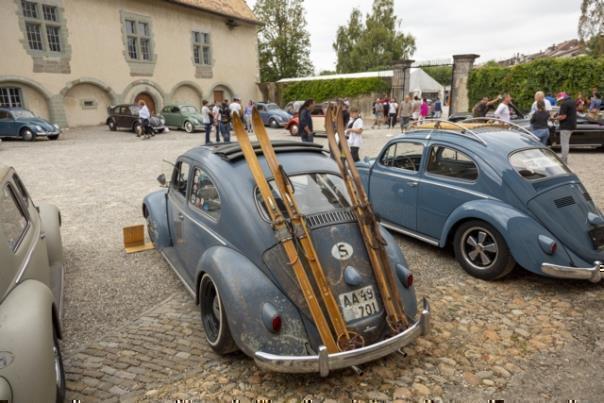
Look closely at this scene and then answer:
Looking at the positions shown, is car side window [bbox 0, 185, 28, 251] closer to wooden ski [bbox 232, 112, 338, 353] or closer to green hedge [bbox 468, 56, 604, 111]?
wooden ski [bbox 232, 112, 338, 353]

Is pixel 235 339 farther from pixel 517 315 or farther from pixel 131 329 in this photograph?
pixel 517 315

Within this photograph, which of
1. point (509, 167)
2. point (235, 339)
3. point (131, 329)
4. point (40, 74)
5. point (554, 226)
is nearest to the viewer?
point (235, 339)

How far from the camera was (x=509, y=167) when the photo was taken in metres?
4.44

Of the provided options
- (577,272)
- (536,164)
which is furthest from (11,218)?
→ (536,164)

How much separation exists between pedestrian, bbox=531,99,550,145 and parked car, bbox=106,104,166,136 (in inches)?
660

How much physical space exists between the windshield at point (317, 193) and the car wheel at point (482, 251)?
6.21ft

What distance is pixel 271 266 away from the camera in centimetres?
296

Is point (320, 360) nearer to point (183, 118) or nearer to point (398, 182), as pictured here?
point (398, 182)

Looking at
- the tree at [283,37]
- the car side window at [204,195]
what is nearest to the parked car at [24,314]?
the car side window at [204,195]

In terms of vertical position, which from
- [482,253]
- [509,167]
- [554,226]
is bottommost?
[482,253]

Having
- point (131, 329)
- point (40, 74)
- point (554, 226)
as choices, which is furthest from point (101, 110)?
point (554, 226)

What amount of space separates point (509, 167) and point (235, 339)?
3545mm

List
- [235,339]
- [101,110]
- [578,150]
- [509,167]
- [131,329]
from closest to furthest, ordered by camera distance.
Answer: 1. [235,339]
2. [131,329]
3. [509,167]
4. [578,150]
5. [101,110]

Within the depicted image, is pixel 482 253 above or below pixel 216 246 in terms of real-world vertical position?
below
